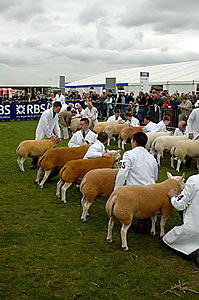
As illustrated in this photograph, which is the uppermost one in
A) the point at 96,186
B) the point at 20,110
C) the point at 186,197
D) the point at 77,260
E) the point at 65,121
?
the point at 20,110

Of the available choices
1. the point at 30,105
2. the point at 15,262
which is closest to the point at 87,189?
the point at 15,262

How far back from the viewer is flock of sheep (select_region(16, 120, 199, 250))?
5.25 meters

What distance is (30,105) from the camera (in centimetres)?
2652

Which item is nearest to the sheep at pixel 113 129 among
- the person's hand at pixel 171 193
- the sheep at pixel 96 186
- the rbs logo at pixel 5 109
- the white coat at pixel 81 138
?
the white coat at pixel 81 138

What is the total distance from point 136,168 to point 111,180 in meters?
0.72

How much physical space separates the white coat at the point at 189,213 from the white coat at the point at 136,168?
95cm

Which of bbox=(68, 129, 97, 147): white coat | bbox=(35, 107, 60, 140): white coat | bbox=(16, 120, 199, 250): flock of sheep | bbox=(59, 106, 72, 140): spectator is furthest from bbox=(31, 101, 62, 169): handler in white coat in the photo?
bbox=(59, 106, 72, 140): spectator

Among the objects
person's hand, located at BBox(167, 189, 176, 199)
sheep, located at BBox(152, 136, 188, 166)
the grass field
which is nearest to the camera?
the grass field

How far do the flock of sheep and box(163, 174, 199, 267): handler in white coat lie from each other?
1.77 ft

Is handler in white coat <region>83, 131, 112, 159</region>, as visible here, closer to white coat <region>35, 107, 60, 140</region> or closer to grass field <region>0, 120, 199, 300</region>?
grass field <region>0, 120, 199, 300</region>

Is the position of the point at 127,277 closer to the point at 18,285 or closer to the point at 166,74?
the point at 18,285

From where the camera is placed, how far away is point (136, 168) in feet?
19.3

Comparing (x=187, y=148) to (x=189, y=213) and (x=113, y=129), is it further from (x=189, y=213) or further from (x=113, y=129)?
(x=189, y=213)

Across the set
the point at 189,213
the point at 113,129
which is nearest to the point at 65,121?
the point at 113,129
